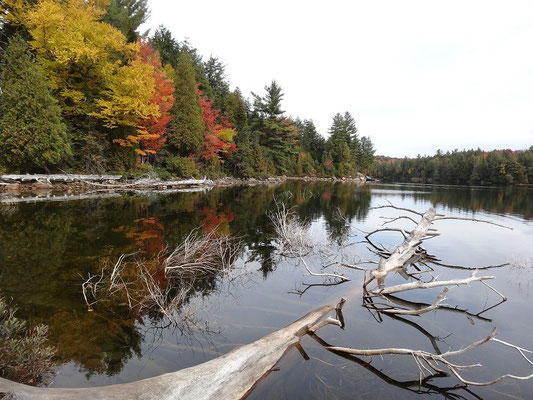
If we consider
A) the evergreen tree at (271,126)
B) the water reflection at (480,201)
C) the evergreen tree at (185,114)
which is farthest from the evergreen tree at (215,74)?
the water reflection at (480,201)

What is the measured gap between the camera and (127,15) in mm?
36344

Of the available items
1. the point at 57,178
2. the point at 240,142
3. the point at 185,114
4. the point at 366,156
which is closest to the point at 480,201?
the point at 240,142

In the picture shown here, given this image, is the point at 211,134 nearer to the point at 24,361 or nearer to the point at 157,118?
the point at 157,118

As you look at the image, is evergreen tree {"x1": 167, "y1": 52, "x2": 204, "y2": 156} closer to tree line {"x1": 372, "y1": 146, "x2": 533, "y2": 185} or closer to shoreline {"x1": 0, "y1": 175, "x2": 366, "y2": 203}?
shoreline {"x1": 0, "y1": 175, "x2": 366, "y2": 203}

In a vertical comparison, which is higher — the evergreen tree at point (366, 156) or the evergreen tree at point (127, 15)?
the evergreen tree at point (127, 15)

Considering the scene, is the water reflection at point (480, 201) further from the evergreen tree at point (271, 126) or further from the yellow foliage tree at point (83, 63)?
the yellow foliage tree at point (83, 63)

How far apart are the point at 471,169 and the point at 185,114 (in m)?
96.3

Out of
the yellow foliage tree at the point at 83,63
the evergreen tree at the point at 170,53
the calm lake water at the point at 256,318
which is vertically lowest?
the calm lake water at the point at 256,318

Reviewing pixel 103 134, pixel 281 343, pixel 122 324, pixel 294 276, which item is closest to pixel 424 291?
pixel 294 276

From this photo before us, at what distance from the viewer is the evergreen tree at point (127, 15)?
33.1 m

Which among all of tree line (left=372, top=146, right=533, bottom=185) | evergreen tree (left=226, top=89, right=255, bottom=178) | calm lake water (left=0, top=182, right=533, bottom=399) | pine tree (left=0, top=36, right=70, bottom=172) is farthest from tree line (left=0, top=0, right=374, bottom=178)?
tree line (left=372, top=146, right=533, bottom=185)

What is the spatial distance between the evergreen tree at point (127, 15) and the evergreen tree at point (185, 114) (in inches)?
341

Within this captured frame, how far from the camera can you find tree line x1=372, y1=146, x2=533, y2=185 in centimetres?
8144

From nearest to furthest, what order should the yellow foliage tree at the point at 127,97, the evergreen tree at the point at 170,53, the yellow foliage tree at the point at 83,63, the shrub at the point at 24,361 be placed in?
the shrub at the point at 24,361, the yellow foliage tree at the point at 83,63, the yellow foliage tree at the point at 127,97, the evergreen tree at the point at 170,53
